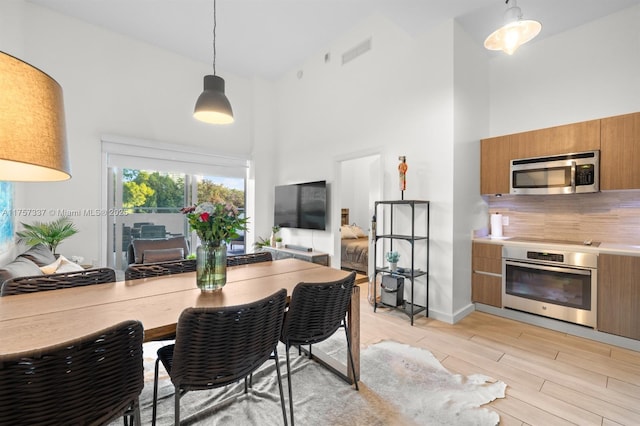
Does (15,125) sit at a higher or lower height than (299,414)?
higher

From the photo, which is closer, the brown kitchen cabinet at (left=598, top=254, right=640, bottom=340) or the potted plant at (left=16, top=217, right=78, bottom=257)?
the brown kitchen cabinet at (left=598, top=254, right=640, bottom=340)

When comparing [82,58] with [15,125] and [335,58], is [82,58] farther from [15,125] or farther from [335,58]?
[15,125]

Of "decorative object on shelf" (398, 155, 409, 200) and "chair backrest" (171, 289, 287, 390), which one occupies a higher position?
"decorative object on shelf" (398, 155, 409, 200)

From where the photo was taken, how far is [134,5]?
375 centimetres

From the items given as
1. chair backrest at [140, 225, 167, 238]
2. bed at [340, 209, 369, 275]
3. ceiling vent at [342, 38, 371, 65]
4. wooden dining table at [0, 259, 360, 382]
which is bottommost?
bed at [340, 209, 369, 275]

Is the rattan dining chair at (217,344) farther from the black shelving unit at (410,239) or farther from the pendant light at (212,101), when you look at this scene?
the black shelving unit at (410,239)

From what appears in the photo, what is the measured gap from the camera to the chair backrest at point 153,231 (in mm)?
4673

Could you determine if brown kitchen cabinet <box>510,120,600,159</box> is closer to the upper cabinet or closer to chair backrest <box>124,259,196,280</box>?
the upper cabinet

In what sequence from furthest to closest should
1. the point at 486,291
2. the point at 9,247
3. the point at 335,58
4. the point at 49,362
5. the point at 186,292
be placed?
1. the point at 335,58
2. the point at 486,291
3. the point at 9,247
4. the point at 186,292
5. the point at 49,362

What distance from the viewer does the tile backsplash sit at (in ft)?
9.48

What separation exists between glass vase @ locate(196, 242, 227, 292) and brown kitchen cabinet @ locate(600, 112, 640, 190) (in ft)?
11.6

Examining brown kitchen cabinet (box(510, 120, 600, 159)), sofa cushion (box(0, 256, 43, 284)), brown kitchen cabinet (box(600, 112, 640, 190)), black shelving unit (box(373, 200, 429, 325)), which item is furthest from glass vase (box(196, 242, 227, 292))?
brown kitchen cabinet (box(600, 112, 640, 190))

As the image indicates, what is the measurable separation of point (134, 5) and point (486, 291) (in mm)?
5730

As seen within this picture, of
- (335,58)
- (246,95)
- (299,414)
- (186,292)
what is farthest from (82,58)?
(299,414)
